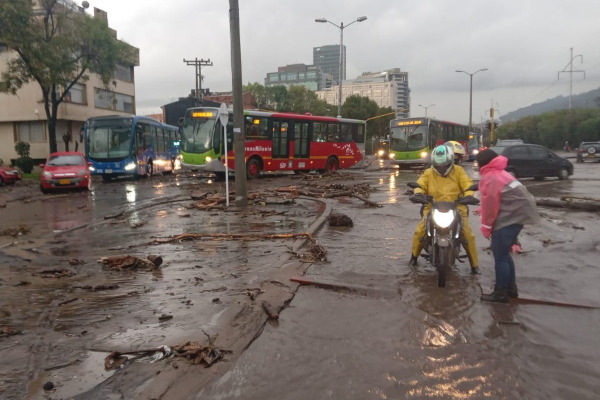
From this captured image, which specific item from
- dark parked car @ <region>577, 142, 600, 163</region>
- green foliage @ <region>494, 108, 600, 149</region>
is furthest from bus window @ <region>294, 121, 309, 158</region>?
green foliage @ <region>494, 108, 600, 149</region>

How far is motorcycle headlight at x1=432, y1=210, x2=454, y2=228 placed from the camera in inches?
218

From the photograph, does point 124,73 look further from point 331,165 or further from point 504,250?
point 504,250

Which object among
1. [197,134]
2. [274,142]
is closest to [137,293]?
[197,134]

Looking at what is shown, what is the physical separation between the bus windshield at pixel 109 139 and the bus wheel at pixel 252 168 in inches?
245

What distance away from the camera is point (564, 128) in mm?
73062

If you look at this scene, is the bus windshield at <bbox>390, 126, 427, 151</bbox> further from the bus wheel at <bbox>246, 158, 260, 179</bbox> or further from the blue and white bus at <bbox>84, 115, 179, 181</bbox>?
the blue and white bus at <bbox>84, 115, 179, 181</bbox>

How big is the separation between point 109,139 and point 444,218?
22.1 m

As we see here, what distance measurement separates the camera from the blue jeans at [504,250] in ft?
16.4

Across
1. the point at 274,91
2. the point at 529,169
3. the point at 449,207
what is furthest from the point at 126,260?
the point at 274,91

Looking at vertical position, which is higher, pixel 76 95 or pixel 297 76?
pixel 297 76

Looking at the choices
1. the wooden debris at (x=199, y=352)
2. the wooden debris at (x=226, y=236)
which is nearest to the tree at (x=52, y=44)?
the wooden debris at (x=226, y=236)

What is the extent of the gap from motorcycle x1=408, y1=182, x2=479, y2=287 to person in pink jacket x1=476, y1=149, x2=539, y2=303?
1.29 ft

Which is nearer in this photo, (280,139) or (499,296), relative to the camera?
(499,296)

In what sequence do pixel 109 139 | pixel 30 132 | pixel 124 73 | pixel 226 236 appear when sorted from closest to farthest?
1. pixel 226 236
2. pixel 109 139
3. pixel 30 132
4. pixel 124 73
